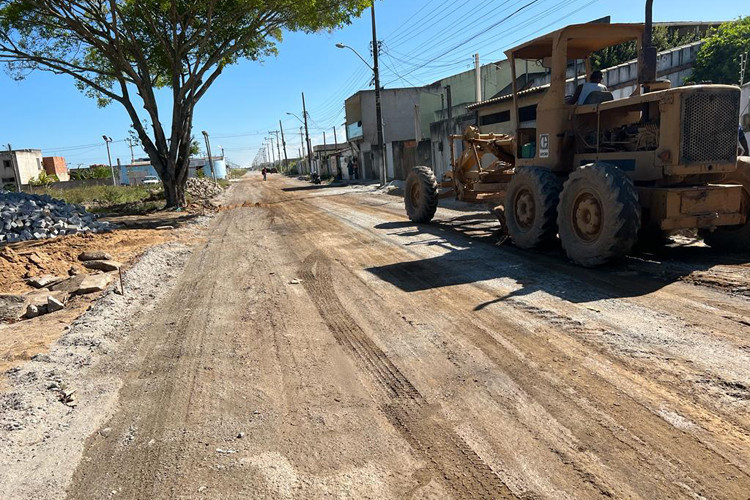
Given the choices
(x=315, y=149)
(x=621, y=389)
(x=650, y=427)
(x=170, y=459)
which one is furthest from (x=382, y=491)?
(x=315, y=149)

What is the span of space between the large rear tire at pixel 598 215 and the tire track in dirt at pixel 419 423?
3.41 meters

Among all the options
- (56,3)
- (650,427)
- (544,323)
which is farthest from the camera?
(56,3)

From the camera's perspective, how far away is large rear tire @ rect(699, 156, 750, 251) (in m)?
6.56

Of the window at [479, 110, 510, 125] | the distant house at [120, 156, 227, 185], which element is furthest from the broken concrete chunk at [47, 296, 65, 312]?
the distant house at [120, 156, 227, 185]

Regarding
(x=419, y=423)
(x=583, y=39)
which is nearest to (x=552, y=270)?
(x=583, y=39)

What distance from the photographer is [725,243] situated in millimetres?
6863

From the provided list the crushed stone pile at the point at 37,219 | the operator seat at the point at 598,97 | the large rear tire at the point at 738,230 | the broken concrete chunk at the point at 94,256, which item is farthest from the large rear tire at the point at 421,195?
the crushed stone pile at the point at 37,219

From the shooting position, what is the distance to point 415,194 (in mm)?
12406

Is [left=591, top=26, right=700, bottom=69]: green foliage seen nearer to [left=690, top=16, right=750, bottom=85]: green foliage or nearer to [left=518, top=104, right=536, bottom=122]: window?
[left=690, top=16, right=750, bottom=85]: green foliage

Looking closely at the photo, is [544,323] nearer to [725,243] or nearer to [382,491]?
[382,491]

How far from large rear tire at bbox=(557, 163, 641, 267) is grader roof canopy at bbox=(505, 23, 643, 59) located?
2.45 metres

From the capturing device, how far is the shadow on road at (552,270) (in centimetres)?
565

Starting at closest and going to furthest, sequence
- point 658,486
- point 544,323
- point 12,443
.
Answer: point 658,486, point 12,443, point 544,323

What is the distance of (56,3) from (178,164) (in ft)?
24.0
